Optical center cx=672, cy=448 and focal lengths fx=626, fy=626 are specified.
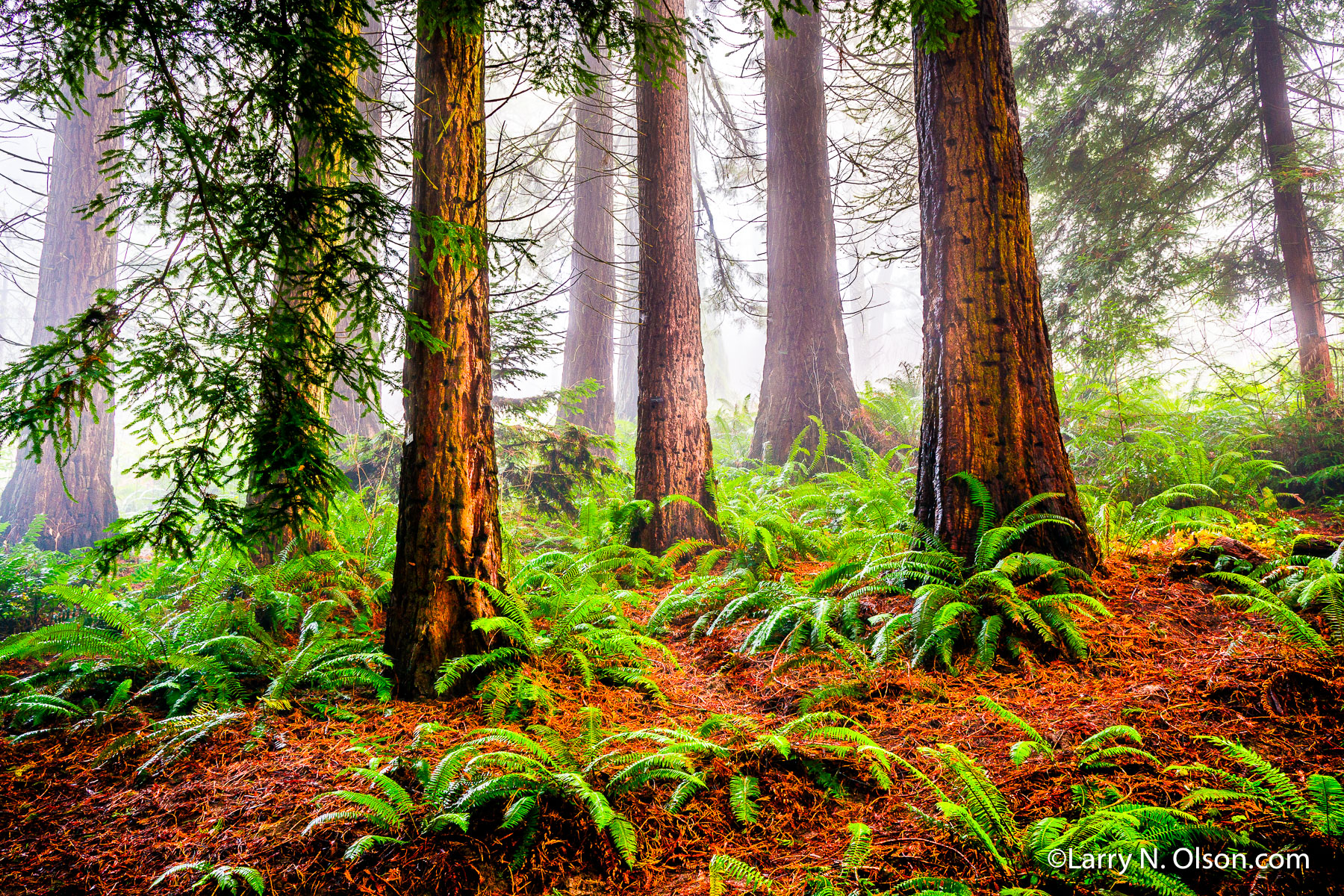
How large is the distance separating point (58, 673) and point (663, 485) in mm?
3957

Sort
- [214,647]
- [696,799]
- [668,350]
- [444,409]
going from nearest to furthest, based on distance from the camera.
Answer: [696,799]
[444,409]
[214,647]
[668,350]

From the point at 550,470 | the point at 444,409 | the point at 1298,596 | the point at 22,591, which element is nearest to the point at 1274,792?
the point at 1298,596

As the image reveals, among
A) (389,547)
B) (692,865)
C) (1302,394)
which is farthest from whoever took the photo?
(1302,394)

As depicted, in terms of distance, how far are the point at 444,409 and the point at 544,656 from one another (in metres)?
1.40

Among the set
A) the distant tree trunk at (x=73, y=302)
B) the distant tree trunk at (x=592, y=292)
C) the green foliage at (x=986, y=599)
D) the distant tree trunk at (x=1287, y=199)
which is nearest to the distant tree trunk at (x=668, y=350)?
the green foliage at (x=986, y=599)

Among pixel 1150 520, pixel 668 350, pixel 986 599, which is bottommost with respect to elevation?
pixel 986 599

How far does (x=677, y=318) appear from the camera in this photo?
5617 mm

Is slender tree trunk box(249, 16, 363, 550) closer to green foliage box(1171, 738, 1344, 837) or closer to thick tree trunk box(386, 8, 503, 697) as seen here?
thick tree trunk box(386, 8, 503, 697)

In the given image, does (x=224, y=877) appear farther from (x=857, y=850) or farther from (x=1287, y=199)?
(x=1287, y=199)

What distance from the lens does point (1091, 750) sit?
7.27ft

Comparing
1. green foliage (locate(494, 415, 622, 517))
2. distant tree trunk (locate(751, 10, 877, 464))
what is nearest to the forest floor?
green foliage (locate(494, 415, 622, 517))

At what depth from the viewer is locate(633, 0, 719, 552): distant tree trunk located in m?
5.52

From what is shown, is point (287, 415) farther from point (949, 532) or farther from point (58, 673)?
point (949, 532)

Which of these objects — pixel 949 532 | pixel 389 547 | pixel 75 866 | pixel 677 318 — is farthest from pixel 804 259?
pixel 75 866
